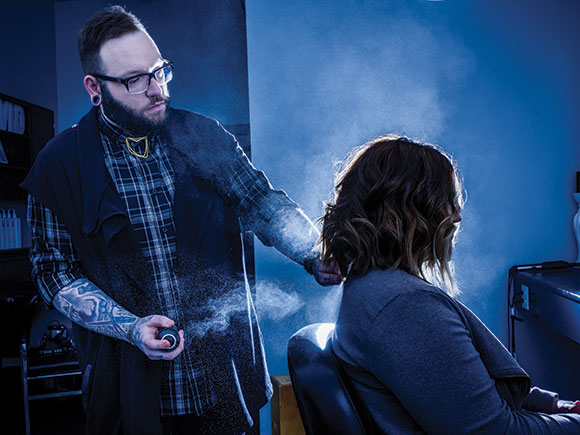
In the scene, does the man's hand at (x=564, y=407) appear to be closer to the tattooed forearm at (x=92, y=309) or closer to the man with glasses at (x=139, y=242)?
the man with glasses at (x=139, y=242)

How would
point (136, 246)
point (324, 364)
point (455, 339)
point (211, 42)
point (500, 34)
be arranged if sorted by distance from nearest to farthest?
point (455, 339) < point (324, 364) < point (136, 246) < point (211, 42) < point (500, 34)

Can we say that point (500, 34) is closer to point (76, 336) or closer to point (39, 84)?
point (39, 84)

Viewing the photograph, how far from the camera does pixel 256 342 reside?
156 centimetres

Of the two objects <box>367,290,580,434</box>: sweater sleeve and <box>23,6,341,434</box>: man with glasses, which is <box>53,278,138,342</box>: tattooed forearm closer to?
<box>23,6,341,434</box>: man with glasses

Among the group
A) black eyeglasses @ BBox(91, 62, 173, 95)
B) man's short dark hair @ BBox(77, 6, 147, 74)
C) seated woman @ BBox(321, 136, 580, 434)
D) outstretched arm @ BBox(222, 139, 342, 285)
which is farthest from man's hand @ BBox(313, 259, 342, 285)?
man's short dark hair @ BBox(77, 6, 147, 74)

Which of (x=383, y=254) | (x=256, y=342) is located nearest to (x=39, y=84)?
(x=256, y=342)

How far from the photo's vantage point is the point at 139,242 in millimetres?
1326

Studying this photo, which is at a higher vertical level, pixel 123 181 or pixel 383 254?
pixel 123 181

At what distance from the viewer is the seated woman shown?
2.62ft

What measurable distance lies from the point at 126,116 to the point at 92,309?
1.97ft

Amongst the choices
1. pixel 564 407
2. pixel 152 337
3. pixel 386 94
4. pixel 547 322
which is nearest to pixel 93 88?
pixel 152 337

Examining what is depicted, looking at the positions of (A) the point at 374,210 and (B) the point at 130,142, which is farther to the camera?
(B) the point at 130,142

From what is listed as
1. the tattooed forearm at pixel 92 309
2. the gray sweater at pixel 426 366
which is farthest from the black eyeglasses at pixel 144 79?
the gray sweater at pixel 426 366

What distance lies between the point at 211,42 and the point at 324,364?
1.12m
